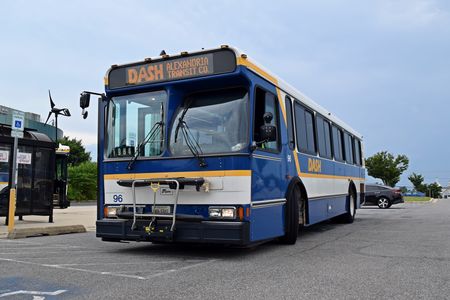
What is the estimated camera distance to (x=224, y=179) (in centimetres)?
676

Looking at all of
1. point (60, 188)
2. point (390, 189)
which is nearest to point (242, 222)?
point (60, 188)

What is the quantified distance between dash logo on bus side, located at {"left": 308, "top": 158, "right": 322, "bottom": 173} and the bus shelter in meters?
7.49

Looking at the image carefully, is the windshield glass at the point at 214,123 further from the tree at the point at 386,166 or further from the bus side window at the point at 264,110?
the tree at the point at 386,166

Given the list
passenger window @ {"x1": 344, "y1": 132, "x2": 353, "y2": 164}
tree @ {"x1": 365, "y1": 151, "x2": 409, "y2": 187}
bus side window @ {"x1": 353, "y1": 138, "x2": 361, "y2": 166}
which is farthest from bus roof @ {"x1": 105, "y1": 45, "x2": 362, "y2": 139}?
tree @ {"x1": 365, "y1": 151, "x2": 409, "y2": 187}

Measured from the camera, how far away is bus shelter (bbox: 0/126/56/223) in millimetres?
12703

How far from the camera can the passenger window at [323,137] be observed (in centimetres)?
1107

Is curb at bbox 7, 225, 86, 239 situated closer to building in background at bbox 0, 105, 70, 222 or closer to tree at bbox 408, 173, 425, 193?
building in background at bbox 0, 105, 70, 222

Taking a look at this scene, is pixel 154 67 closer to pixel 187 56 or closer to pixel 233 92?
pixel 187 56

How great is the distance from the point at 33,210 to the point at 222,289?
9693mm

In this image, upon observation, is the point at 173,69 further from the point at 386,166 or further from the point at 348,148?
the point at 386,166

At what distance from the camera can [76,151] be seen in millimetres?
57312

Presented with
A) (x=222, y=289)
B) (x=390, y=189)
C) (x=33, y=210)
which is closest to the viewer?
(x=222, y=289)

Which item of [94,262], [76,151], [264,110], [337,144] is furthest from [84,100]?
[76,151]

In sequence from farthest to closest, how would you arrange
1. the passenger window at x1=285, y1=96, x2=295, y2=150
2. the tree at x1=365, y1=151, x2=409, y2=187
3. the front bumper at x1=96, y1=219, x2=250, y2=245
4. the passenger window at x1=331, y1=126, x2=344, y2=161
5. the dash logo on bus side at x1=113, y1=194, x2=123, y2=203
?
the tree at x1=365, y1=151, x2=409, y2=187 → the passenger window at x1=331, y1=126, x2=344, y2=161 → the passenger window at x1=285, y1=96, x2=295, y2=150 → the dash logo on bus side at x1=113, y1=194, x2=123, y2=203 → the front bumper at x1=96, y1=219, x2=250, y2=245
